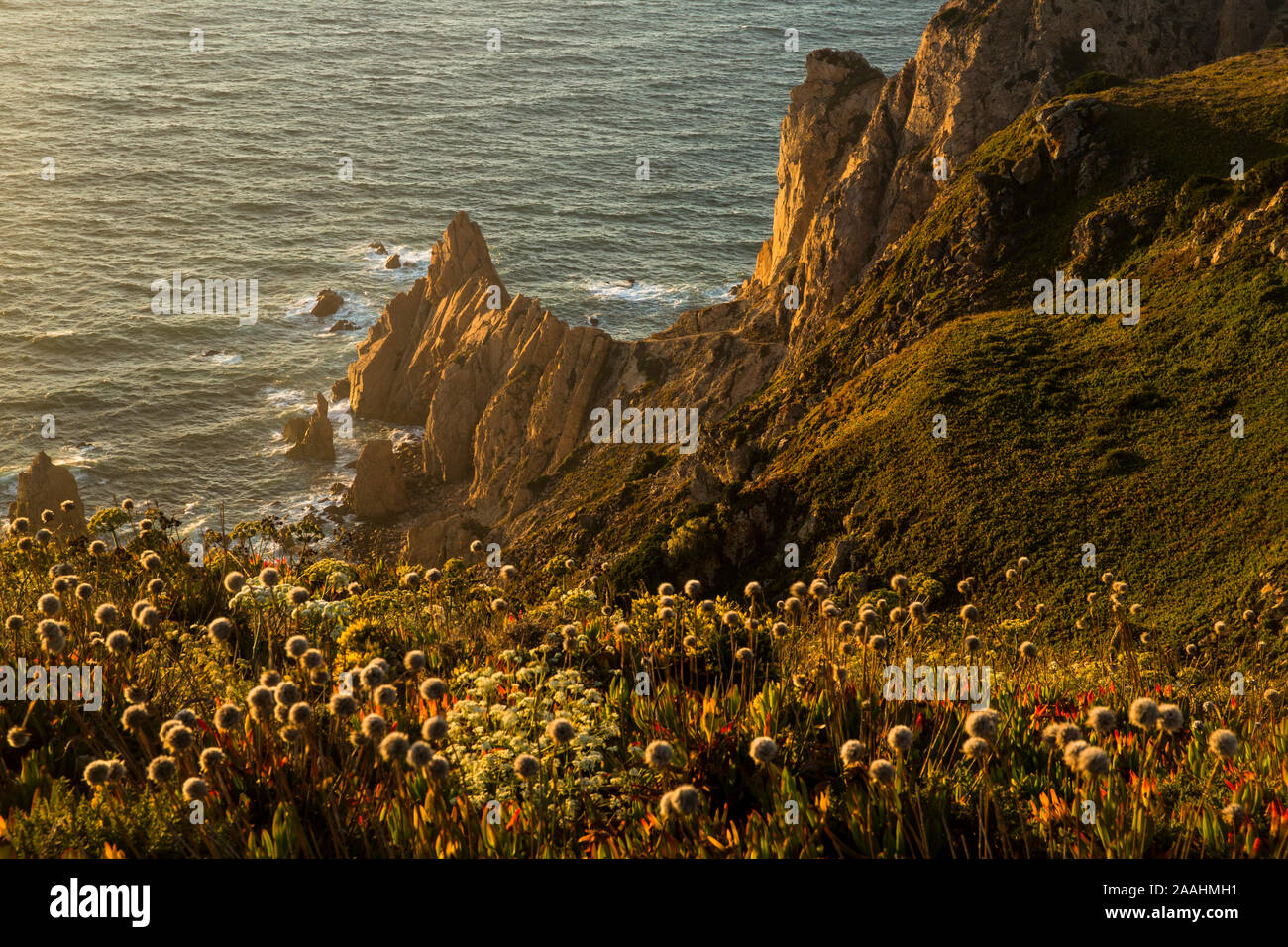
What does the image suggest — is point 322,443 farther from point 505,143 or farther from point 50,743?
point 505,143

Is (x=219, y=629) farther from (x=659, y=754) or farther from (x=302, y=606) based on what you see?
(x=659, y=754)

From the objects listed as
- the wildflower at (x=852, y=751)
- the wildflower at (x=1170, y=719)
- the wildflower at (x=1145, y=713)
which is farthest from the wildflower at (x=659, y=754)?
the wildflower at (x=1170, y=719)

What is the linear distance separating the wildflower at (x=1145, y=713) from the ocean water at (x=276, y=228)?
2958 inches

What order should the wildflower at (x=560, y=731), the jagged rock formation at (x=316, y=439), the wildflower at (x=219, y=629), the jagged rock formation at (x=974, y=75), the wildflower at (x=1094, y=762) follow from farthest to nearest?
the jagged rock formation at (x=316, y=439) → the jagged rock formation at (x=974, y=75) → the wildflower at (x=219, y=629) → the wildflower at (x=560, y=731) → the wildflower at (x=1094, y=762)

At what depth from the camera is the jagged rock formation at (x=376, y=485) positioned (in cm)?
7662

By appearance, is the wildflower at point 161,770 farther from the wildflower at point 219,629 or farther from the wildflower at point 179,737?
the wildflower at point 219,629

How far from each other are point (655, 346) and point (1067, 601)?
47817 mm

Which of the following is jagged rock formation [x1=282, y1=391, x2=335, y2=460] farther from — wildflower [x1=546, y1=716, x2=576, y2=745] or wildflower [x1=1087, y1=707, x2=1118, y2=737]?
wildflower [x1=1087, y1=707, x2=1118, y2=737]

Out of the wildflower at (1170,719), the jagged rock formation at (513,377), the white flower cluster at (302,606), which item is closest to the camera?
the wildflower at (1170,719)

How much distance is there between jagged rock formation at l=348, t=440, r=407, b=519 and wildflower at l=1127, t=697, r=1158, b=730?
7279 cm

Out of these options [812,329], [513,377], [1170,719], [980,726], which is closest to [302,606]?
[980,726]

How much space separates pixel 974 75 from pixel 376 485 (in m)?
49.7

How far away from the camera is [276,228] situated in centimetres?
14275

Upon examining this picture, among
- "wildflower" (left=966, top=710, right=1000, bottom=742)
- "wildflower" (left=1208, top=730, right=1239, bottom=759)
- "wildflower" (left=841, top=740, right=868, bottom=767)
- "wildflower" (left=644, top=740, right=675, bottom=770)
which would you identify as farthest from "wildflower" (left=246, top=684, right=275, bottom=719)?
"wildflower" (left=1208, top=730, right=1239, bottom=759)
